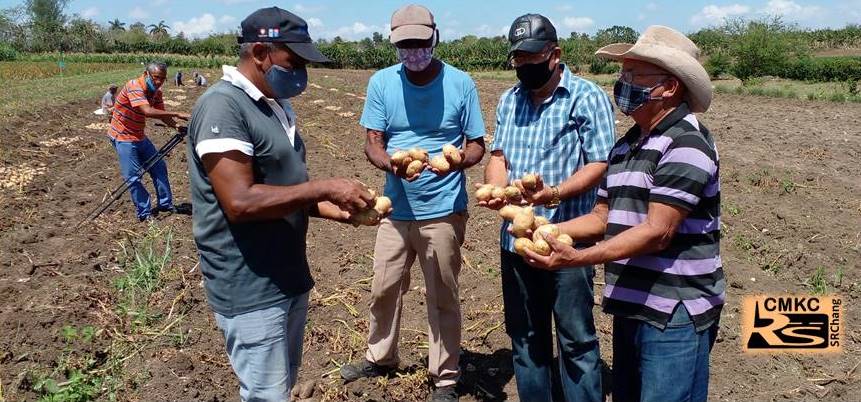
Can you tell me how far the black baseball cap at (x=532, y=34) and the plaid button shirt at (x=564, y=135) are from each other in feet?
0.60

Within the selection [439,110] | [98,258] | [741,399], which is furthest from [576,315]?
[98,258]

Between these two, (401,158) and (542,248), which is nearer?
(542,248)

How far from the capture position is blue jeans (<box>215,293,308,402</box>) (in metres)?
2.34

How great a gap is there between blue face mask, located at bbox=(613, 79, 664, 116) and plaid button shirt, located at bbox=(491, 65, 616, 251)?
1.77 ft

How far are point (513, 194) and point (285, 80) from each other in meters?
1.13

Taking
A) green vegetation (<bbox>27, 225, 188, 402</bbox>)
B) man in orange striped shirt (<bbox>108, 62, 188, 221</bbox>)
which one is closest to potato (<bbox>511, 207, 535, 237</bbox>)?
green vegetation (<bbox>27, 225, 188, 402</bbox>)

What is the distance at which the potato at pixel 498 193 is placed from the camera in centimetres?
284

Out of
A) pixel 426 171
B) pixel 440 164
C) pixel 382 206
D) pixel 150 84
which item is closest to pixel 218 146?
pixel 382 206

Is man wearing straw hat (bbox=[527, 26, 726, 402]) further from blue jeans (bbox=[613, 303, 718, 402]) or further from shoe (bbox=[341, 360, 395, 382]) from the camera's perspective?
shoe (bbox=[341, 360, 395, 382])

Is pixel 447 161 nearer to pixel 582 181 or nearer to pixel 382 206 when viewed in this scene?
pixel 382 206

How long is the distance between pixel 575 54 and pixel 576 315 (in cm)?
4288

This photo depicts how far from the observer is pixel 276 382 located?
2.44 m

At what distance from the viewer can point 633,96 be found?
2211mm

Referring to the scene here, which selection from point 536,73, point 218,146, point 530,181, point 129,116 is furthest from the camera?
point 129,116
